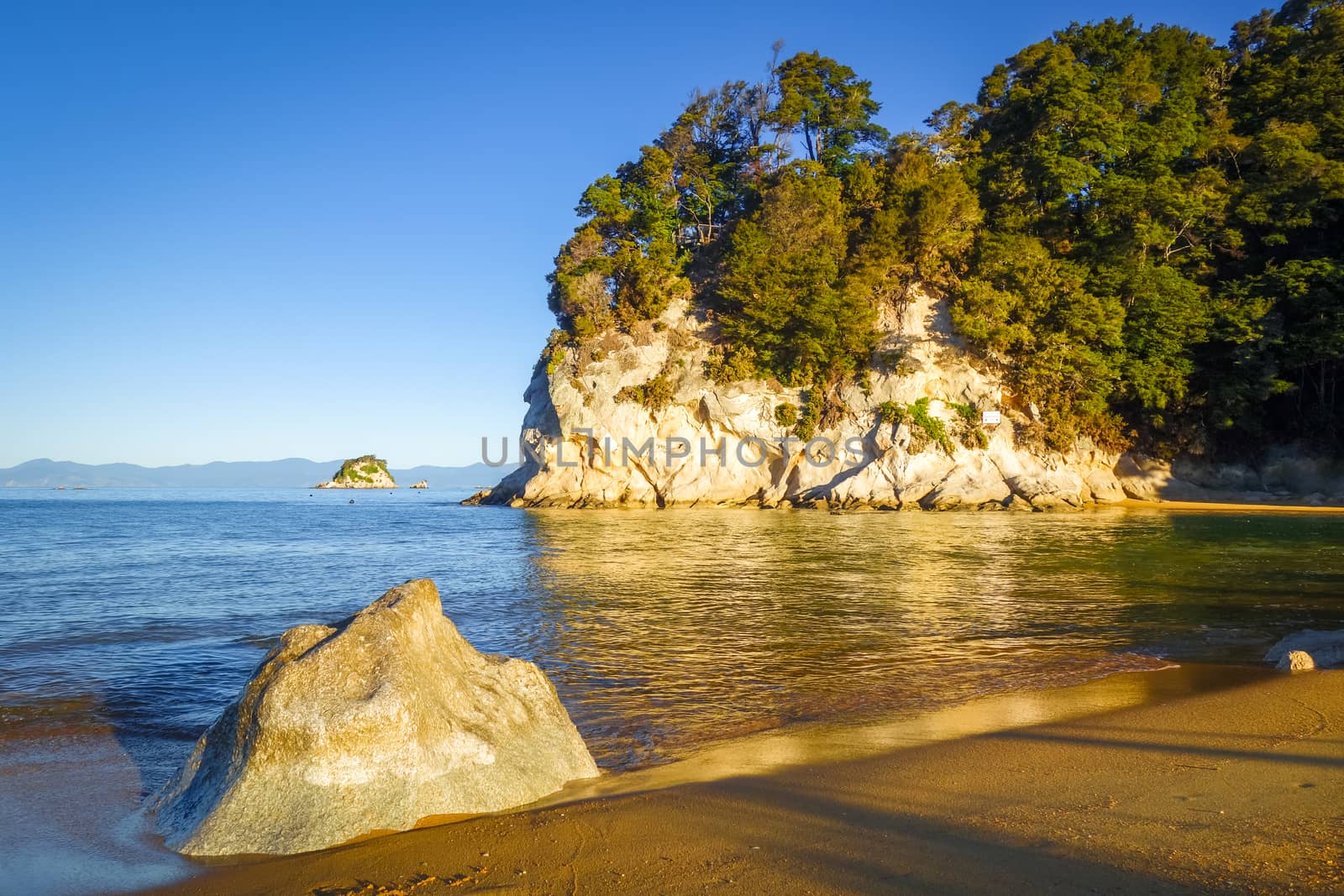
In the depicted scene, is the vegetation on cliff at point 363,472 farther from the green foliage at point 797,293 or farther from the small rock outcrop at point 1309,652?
the small rock outcrop at point 1309,652

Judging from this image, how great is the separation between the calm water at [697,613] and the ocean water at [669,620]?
5 cm

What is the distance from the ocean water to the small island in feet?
359

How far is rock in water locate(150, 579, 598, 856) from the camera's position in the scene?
4363 millimetres

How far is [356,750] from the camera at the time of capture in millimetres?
4590

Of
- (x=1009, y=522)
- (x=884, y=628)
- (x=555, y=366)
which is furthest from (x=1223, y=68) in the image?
(x=884, y=628)

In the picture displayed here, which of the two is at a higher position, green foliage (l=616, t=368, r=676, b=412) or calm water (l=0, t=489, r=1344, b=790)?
green foliage (l=616, t=368, r=676, b=412)

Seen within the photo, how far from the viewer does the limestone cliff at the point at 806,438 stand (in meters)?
39.7

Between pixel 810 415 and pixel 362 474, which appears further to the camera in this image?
pixel 362 474

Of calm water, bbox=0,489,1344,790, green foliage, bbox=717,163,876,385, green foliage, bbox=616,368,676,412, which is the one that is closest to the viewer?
calm water, bbox=0,489,1344,790

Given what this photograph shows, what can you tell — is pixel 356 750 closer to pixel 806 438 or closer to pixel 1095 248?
pixel 806 438

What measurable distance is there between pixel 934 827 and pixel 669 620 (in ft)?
24.9

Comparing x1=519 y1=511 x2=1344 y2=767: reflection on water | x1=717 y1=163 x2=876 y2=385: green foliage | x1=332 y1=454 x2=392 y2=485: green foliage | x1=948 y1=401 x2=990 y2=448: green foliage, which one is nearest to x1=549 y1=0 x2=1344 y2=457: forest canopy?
x1=717 y1=163 x2=876 y2=385: green foliage

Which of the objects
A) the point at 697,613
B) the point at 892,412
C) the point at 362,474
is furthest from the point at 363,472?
the point at 697,613

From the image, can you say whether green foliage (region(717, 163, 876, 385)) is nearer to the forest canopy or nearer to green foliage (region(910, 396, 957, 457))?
the forest canopy
